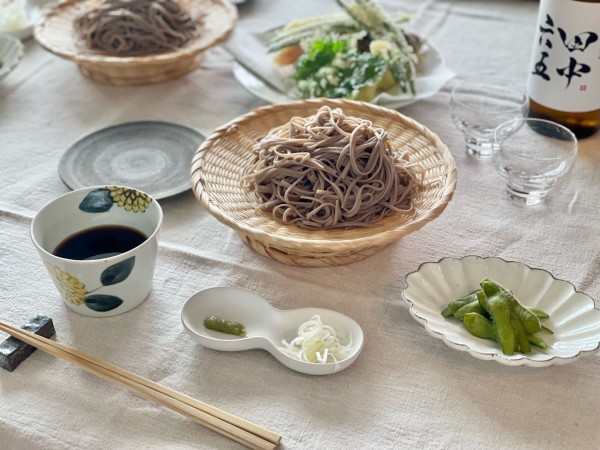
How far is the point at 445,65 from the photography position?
1741 millimetres

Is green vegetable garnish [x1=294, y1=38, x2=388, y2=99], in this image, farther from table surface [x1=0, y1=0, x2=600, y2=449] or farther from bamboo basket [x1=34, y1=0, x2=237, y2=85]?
bamboo basket [x1=34, y1=0, x2=237, y2=85]

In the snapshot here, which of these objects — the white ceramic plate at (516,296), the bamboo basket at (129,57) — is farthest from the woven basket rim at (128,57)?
the white ceramic plate at (516,296)

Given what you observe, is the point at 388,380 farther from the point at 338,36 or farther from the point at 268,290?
the point at 338,36

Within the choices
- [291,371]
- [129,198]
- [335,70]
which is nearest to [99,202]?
[129,198]

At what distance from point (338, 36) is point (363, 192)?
736 millimetres

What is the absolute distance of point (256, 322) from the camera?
1.03m

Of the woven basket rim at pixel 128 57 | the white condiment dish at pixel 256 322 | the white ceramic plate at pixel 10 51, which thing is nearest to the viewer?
the white condiment dish at pixel 256 322

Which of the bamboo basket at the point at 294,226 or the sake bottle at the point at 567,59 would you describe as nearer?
the bamboo basket at the point at 294,226

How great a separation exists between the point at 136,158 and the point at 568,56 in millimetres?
880

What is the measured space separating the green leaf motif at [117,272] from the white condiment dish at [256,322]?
100 mm

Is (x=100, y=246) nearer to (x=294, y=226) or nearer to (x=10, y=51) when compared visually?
(x=294, y=226)

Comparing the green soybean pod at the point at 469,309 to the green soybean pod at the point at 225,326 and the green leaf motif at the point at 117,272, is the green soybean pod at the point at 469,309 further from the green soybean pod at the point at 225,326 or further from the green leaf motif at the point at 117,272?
the green leaf motif at the point at 117,272

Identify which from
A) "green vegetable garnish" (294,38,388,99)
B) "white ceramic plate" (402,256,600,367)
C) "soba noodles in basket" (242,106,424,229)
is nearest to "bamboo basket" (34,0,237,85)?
"green vegetable garnish" (294,38,388,99)

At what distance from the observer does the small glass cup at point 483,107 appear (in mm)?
1459
